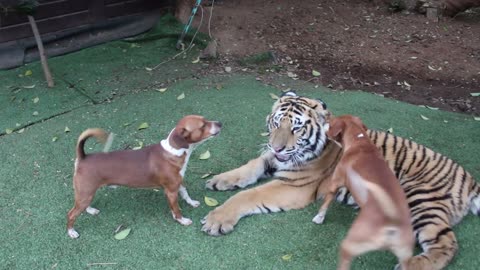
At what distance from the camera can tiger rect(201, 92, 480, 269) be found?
10.7 feet

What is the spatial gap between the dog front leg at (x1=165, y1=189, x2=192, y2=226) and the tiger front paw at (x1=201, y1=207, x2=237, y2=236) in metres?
0.12

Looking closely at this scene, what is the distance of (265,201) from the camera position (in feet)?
11.5

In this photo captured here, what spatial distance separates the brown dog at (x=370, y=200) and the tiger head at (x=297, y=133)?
0.96 feet

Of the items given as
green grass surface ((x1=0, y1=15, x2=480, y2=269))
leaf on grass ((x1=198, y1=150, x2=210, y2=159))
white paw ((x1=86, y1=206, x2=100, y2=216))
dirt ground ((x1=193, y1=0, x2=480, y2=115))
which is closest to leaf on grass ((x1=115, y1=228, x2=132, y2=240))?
green grass surface ((x1=0, y1=15, x2=480, y2=269))

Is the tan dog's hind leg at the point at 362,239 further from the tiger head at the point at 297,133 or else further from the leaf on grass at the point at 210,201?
the leaf on grass at the point at 210,201

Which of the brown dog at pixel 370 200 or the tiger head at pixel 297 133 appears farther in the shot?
the tiger head at pixel 297 133

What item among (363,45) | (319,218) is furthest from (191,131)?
(363,45)

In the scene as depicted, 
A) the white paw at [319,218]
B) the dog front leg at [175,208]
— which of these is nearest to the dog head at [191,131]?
the dog front leg at [175,208]

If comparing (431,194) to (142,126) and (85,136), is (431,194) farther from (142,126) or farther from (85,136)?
(142,126)

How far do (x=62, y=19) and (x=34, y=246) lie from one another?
4304 millimetres

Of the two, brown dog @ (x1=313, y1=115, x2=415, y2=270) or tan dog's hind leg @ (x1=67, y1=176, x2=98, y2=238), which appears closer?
brown dog @ (x1=313, y1=115, x2=415, y2=270)

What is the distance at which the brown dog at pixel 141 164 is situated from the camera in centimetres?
310

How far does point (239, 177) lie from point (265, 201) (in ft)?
1.30

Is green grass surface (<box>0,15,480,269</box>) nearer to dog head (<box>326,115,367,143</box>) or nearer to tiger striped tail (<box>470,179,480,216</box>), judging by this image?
tiger striped tail (<box>470,179,480,216</box>)
